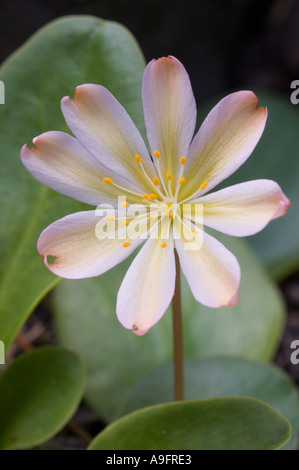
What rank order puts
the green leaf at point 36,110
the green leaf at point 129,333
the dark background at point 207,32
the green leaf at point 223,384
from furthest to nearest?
the dark background at point 207,32, the green leaf at point 129,333, the green leaf at point 223,384, the green leaf at point 36,110

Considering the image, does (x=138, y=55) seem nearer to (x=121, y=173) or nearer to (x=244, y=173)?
(x=121, y=173)

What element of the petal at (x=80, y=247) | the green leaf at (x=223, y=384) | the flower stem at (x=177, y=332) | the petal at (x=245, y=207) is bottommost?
the green leaf at (x=223, y=384)

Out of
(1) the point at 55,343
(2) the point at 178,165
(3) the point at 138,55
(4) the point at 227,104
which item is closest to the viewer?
(4) the point at 227,104

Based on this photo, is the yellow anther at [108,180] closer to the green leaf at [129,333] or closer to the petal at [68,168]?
the petal at [68,168]

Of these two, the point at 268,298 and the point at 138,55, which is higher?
the point at 138,55

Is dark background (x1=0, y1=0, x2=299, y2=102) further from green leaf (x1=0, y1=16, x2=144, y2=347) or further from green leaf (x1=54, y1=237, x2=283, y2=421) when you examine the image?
green leaf (x1=54, y1=237, x2=283, y2=421)

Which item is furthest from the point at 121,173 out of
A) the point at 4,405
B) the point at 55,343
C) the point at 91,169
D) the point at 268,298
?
the point at 55,343

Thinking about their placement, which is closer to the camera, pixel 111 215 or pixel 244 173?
pixel 111 215

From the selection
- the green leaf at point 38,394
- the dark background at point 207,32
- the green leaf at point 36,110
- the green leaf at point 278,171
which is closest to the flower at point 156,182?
the green leaf at point 36,110

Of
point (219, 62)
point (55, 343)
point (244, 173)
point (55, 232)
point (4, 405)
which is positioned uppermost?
point (219, 62)
